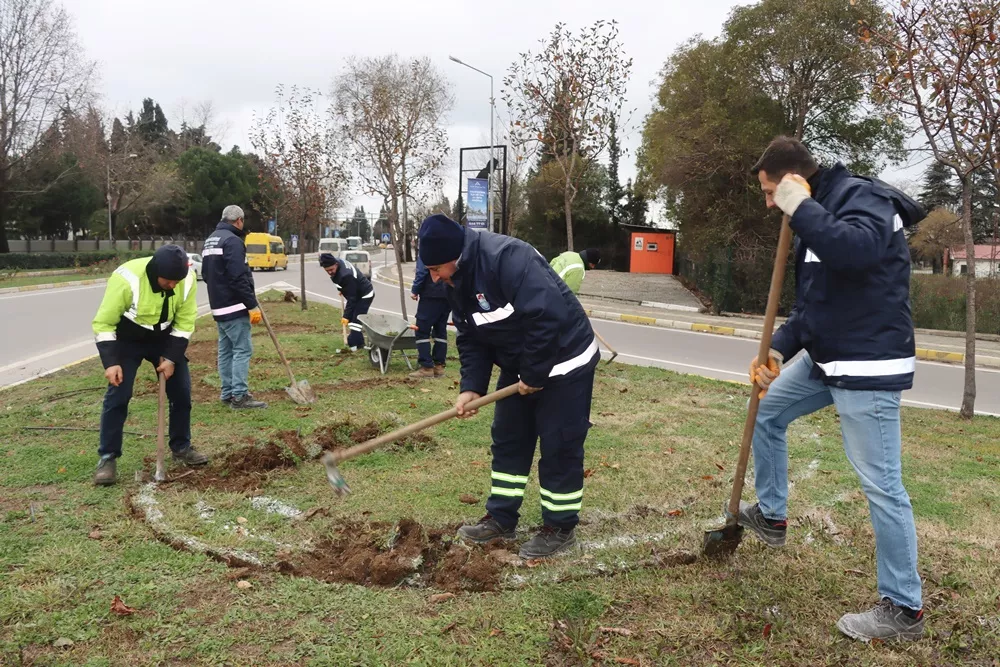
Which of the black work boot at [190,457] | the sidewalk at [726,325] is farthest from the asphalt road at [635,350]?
the black work boot at [190,457]

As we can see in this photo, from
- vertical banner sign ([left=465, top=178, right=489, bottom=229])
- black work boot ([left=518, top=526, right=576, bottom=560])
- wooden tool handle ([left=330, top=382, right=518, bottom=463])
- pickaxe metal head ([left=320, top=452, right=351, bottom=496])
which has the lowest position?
black work boot ([left=518, top=526, right=576, bottom=560])

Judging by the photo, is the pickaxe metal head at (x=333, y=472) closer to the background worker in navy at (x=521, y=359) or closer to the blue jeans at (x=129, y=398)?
the background worker in navy at (x=521, y=359)

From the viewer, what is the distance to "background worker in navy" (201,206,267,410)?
6.64 m

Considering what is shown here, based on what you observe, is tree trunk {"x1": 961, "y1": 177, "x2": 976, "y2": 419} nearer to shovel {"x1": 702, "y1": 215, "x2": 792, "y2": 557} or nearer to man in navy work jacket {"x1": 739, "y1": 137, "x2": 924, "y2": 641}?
shovel {"x1": 702, "y1": 215, "x2": 792, "y2": 557}

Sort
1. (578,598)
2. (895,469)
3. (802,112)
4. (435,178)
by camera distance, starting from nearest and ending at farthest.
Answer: (895,469) → (578,598) → (435,178) → (802,112)

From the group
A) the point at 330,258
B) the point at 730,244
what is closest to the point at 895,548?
the point at 330,258

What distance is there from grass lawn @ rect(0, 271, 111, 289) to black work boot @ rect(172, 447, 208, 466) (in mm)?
20920

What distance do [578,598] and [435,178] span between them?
13415mm

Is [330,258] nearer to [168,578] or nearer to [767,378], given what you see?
[168,578]

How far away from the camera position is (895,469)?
8.88ft

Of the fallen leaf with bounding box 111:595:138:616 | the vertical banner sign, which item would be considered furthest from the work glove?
the vertical banner sign

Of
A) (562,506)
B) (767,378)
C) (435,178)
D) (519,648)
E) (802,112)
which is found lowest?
(519,648)

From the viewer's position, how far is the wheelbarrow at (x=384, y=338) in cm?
843

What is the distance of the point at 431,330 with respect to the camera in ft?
27.6
